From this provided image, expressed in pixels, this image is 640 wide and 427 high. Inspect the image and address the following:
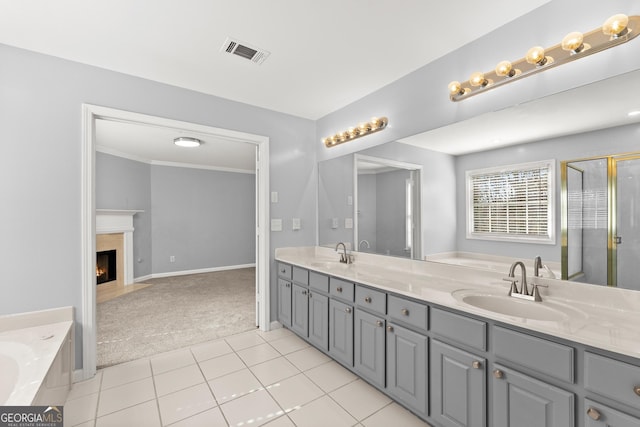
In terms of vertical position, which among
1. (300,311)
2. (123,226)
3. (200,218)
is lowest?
(300,311)

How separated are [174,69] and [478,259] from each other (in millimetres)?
2820

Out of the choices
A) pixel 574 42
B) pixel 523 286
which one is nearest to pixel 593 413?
pixel 523 286

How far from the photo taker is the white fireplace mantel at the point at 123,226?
194 inches

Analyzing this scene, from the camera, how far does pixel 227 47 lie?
6.82 feet

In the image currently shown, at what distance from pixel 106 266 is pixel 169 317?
257 centimetres

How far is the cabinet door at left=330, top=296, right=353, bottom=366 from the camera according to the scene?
220 cm

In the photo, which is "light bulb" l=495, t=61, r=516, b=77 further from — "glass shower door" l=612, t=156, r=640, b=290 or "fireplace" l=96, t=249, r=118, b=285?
"fireplace" l=96, t=249, r=118, b=285

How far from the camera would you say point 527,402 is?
4.01 feet

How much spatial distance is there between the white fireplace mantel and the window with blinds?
5604 mm

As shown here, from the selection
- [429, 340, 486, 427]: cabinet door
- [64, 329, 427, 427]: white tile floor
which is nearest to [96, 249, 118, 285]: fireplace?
[64, 329, 427, 427]: white tile floor

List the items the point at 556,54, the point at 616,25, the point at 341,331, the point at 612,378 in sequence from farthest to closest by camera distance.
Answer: the point at 341,331 → the point at 556,54 → the point at 616,25 → the point at 612,378

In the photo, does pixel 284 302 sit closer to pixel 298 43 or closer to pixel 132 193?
pixel 298 43

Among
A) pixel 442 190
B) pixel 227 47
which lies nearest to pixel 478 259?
pixel 442 190

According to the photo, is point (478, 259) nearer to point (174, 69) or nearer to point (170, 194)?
point (174, 69)
